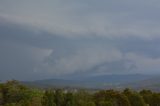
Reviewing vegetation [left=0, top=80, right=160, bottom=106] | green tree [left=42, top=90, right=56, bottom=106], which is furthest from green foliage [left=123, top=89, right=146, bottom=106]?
green tree [left=42, top=90, right=56, bottom=106]

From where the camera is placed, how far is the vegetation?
85.2 metres

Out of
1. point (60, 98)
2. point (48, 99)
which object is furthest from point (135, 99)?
point (48, 99)

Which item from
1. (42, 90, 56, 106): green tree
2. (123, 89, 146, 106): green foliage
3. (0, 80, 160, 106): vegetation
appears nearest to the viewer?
(0, 80, 160, 106): vegetation

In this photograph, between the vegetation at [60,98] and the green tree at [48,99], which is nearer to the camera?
the vegetation at [60,98]

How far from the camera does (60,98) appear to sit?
297 feet

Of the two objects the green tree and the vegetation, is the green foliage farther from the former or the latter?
the green tree

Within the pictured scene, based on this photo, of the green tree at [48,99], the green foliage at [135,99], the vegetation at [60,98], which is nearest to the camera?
the vegetation at [60,98]

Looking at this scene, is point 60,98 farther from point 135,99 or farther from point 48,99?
point 135,99

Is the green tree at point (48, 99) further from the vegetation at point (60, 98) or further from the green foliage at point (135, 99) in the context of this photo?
the green foliage at point (135, 99)

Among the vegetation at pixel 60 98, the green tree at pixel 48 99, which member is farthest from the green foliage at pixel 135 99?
the green tree at pixel 48 99

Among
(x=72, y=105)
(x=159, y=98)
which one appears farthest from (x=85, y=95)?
(x=159, y=98)

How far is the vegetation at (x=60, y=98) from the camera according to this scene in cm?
8522

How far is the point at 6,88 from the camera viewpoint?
91312mm

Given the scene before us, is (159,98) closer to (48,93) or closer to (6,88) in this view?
(48,93)
